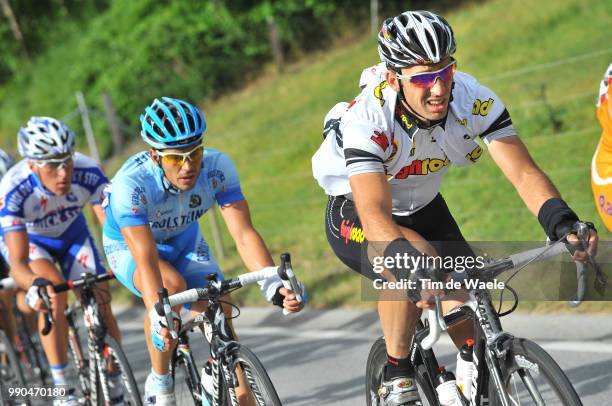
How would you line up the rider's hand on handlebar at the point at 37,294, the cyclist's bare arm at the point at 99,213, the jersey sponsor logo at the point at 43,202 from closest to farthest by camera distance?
the rider's hand on handlebar at the point at 37,294 < the cyclist's bare arm at the point at 99,213 < the jersey sponsor logo at the point at 43,202

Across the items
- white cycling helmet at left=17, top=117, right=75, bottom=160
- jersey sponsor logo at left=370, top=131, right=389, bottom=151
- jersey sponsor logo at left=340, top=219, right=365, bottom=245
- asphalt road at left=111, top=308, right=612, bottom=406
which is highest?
white cycling helmet at left=17, top=117, right=75, bottom=160

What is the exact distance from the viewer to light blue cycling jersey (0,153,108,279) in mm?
6910

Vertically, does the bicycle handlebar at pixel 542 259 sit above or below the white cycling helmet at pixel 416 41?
below

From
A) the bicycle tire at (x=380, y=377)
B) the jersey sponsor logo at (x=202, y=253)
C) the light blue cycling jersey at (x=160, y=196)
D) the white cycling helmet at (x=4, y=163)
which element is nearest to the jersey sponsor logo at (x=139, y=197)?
the light blue cycling jersey at (x=160, y=196)

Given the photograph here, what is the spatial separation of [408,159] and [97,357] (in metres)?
2.88

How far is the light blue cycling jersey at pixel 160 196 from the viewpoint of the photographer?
5.17 metres

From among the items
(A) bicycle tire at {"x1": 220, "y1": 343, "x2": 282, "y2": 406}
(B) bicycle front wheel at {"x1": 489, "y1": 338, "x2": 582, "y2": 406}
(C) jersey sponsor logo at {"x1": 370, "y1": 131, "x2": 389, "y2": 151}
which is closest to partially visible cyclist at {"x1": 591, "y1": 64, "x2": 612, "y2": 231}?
(C) jersey sponsor logo at {"x1": 370, "y1": 131, "x2": 389, "y2": 151}

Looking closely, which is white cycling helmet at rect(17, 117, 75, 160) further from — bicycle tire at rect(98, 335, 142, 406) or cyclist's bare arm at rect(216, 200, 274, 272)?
cyclist's bare arm at rect(216, 200, 274, 272)

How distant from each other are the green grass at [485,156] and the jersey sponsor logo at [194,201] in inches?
131

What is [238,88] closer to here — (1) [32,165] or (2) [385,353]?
(1) [32,165]

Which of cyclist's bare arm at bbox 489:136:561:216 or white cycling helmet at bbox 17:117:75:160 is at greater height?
white cycling helmet at bbox 17:117:75:160

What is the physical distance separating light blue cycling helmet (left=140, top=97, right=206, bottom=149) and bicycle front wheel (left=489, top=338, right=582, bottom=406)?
6.79ft

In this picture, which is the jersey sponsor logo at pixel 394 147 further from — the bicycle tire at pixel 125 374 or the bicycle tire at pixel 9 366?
the bicycle tire at pixel 9 366

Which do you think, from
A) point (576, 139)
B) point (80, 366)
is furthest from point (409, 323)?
point (576, 139)
